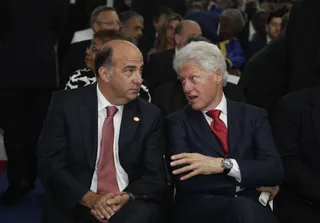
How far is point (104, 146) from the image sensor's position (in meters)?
4.03

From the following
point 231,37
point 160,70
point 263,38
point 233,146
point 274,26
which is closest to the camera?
point 233,146

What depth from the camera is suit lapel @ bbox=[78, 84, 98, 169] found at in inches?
157

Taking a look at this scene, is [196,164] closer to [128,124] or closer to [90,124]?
[128,124]

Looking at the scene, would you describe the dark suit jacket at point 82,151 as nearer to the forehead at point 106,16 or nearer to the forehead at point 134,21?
the forehead at point 106,16

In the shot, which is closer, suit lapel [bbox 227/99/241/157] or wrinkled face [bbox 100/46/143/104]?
→ suit lapel [bbox 227/99/241/157]

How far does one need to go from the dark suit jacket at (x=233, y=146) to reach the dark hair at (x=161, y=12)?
482 centimetres

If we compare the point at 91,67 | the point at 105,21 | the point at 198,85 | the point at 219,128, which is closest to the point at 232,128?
the point at 219,128

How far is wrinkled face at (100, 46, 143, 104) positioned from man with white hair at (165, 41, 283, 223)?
9.9 inches

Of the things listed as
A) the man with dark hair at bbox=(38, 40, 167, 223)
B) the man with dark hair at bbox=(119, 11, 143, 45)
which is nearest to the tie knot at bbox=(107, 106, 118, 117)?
the man with dark hair at bbox=(38, 40, 167, 223)

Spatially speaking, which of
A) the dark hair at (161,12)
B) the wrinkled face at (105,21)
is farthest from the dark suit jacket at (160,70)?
the dark hair at (161,12)

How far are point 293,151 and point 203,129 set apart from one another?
0.50 metres

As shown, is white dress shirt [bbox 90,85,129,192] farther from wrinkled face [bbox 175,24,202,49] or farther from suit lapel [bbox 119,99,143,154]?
wrinkled face [bbox 175,24,202,49]

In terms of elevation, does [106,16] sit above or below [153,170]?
above

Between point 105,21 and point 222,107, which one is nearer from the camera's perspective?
point 222,107
